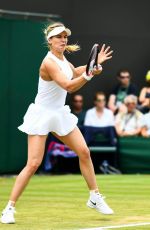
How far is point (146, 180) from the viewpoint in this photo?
602 inches

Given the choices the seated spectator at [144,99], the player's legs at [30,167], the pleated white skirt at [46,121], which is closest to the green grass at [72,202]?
the player's legs at [30,167]

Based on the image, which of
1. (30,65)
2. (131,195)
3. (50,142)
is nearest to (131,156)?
(50,142)

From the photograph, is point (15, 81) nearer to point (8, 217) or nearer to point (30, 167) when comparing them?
point (30, 167)

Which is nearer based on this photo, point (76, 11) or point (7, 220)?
point (7, 220)

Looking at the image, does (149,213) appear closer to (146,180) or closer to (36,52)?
(146,180)

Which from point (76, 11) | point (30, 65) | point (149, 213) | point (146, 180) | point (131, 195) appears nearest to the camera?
point (149, 213)

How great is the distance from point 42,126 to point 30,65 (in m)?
8.43

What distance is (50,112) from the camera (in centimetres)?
915

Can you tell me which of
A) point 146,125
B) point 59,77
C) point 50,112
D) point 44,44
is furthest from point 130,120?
point 59,77

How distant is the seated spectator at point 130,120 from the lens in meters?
17.5

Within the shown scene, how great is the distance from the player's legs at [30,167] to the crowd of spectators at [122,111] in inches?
323

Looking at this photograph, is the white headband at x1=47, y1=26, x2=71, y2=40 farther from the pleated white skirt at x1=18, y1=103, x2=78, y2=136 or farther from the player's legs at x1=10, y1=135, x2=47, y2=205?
the player's legs at x1=10, y1=135, x2=47, y2=205

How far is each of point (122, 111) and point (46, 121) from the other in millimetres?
8856

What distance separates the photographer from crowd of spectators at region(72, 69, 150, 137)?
17.5 meters
